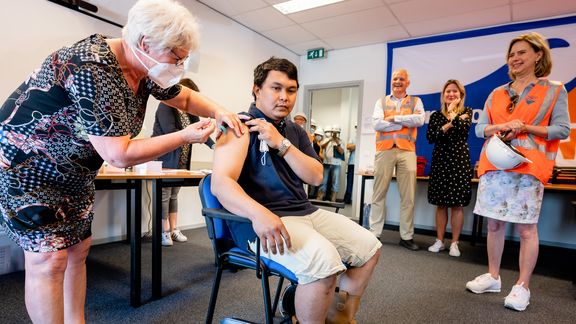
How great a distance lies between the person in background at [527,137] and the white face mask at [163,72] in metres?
1.80

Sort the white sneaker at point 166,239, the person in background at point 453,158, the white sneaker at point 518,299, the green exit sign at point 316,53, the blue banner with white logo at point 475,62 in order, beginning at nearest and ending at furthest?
the white sneaker at point 518,299, the white sneaker at point 166,239, the person in background at point 453,158, the blue banner with white logo at point 475,62, the green exit sign at point 316,53

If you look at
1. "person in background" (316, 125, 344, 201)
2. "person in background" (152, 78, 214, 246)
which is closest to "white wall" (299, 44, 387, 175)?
"person in background" (316, 125, 344, 201)

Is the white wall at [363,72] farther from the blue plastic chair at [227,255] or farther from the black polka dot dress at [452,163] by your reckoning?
the blue plastic chair at [227,255]

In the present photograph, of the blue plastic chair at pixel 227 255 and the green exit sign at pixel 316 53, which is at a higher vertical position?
the green exit sign at pixel 316 53

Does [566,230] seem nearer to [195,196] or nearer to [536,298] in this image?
[536,298]

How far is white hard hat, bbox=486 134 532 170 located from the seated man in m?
1.00

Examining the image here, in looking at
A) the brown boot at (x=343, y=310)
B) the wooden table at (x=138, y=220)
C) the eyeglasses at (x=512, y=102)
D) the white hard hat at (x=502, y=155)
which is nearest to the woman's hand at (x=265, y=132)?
the brown boot at (x=343, y=310)

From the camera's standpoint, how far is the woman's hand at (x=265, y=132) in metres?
1.18

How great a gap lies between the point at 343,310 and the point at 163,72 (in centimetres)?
110

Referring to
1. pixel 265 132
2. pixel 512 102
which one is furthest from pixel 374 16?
pixel 265 132

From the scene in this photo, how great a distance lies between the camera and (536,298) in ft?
6.61

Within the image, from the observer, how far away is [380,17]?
3.88 m

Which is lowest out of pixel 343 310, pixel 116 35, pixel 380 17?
pixel 343 310

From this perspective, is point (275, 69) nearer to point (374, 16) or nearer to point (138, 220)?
point (138, 220)
